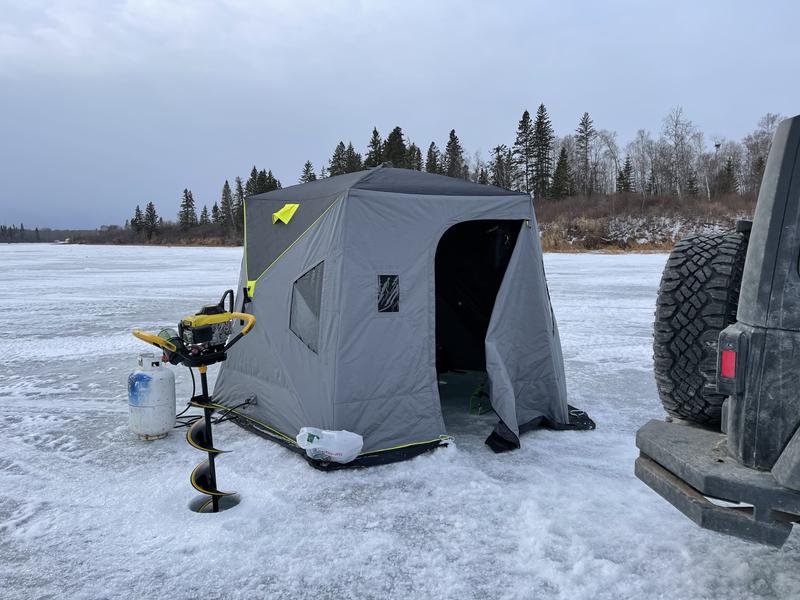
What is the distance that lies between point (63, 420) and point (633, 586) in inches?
210

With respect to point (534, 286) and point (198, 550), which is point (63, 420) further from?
point (534, 286)

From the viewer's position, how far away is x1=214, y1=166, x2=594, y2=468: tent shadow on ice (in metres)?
4.57

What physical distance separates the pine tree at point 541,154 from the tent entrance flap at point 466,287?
2314 inches

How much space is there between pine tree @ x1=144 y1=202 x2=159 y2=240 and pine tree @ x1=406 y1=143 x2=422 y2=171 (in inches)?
2048

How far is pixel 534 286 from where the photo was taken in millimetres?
5230

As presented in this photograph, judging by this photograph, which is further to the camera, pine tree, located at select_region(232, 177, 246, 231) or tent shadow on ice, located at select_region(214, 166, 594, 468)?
pine tree, located at select_region(232, 177, 246, 231)

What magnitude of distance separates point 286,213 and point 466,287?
2725 mm

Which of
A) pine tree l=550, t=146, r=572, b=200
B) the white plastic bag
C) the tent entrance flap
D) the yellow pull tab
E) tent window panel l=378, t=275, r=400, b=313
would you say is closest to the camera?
the white plastic bag

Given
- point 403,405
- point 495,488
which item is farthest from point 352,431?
point 495,488

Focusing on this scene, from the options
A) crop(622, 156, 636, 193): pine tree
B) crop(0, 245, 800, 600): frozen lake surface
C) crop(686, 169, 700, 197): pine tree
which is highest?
crop(622, 156, 636, 193): pine tree

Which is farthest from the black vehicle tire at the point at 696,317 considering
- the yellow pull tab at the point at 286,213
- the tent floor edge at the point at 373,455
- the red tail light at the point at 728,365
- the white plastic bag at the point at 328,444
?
the yellow pull tab at the point at 286,213

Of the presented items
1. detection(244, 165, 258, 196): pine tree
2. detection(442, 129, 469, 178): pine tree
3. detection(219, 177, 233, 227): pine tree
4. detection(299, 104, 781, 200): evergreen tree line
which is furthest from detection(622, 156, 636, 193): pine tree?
detection(219, 177, 233, 227): pine tree

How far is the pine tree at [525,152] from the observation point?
65.1m

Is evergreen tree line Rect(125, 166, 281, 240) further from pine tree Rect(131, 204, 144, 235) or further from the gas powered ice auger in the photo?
the gas powered ice auger
